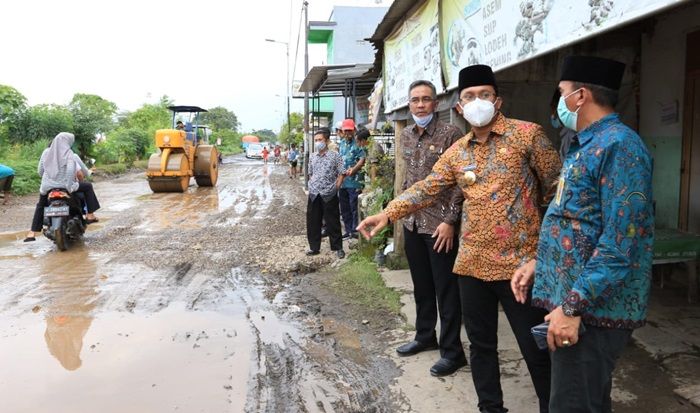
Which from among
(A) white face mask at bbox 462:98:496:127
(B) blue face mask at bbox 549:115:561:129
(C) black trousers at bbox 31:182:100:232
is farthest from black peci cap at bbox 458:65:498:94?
(C) black trousers at bbox 31:182:100:232

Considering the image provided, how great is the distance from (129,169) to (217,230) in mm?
20124

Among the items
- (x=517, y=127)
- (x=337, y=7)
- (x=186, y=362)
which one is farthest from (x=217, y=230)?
(x=337, y=7)

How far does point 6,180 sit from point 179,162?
4.46 meters

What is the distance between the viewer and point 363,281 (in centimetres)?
588

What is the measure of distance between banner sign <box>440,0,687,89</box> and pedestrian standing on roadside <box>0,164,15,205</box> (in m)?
12.5

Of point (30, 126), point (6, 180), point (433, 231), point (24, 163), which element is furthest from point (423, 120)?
point (30, 126)

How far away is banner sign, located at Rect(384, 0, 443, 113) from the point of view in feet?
17.3

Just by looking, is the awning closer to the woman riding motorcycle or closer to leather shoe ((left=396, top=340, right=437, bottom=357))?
the woman riding motorcycle

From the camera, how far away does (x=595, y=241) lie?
1.86 metres

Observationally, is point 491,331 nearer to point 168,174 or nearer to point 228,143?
point 168,174

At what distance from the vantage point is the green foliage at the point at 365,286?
202 inches

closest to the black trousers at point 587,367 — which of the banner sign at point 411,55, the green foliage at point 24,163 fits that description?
the banner sign at point 411,55

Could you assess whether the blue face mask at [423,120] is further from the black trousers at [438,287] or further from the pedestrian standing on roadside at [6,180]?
the pedestrian standing on roadside at [6,180]

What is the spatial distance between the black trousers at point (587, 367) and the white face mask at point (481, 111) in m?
1.18
